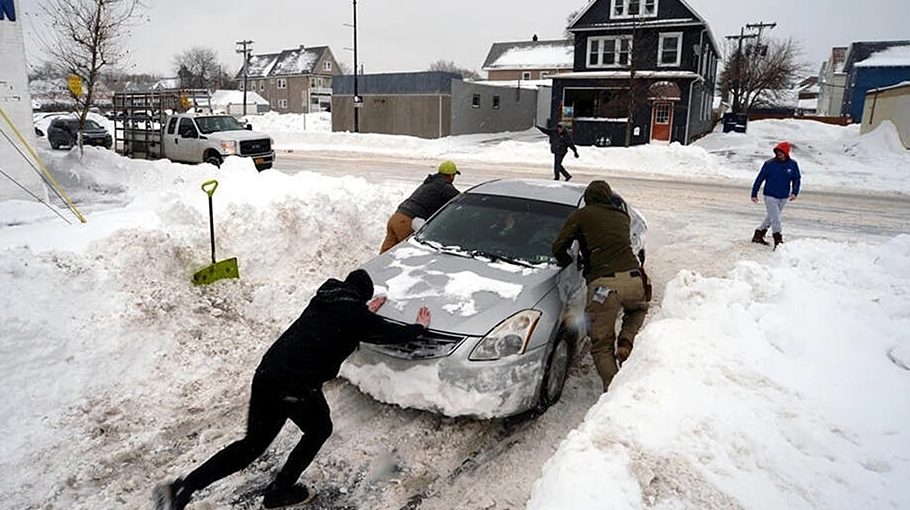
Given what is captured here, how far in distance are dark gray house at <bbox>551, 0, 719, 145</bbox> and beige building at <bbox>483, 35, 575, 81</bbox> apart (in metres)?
30.7

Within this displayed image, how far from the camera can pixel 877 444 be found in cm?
303

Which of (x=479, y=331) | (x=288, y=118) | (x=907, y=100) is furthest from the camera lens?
(x=288, y=118)

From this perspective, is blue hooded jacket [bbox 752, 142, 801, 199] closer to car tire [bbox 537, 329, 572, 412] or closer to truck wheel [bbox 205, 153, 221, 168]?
car tire [bbox 537, 329, 572, 412]

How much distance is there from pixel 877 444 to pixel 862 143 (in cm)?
3020

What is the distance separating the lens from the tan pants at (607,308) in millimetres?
4742

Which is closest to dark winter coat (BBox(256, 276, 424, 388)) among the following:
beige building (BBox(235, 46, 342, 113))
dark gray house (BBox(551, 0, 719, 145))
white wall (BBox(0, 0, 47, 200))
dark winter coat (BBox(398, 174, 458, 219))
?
dark winter coat (BBox(398, 174, 458, 219))

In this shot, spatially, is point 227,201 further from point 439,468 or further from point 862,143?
point 862,143

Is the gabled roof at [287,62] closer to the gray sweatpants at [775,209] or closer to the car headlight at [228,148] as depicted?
the car headlight at [228,148]

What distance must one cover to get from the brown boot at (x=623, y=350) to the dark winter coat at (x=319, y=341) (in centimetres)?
243

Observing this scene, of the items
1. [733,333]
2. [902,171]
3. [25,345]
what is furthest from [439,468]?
[902,171]

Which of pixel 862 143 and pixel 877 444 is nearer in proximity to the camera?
pixel 877 444

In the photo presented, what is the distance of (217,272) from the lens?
6.71 metres

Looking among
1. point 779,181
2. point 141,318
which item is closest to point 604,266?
point 141,318

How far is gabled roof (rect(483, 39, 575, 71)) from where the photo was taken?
6303 centimetres
